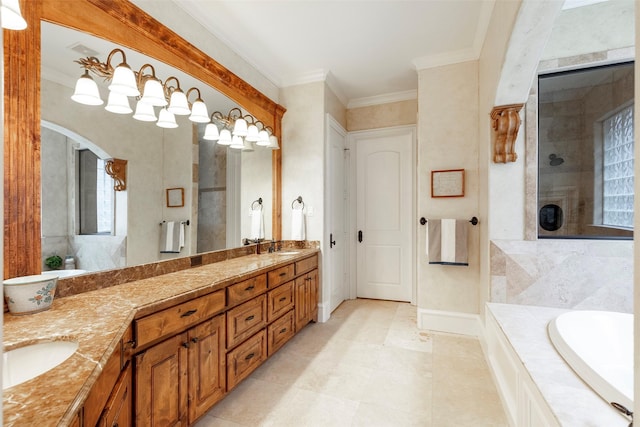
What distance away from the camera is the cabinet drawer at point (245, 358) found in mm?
1990

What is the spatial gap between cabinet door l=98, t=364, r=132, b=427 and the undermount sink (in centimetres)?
23

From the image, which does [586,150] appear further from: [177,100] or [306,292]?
[177,100]

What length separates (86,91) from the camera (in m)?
1.71

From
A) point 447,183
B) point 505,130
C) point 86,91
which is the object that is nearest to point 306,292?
point 447,183

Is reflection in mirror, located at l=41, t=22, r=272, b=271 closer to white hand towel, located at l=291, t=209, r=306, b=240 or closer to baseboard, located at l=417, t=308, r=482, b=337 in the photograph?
white hand towel, located at l=291, t=209, r=306, b=240

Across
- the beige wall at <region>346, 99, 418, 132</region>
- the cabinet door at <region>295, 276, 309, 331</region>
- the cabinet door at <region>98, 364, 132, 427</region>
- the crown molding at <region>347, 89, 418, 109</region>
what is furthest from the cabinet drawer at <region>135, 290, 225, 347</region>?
the crown molding at <region>347, 89, 418, 109</region>

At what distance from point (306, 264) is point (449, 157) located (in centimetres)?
179

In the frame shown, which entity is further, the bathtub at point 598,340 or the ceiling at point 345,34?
the ceiling at point 345,34

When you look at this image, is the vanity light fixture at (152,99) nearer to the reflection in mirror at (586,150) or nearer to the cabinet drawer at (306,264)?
the cabinet drawer at (306,264)

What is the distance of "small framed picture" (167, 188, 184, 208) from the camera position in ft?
7.23

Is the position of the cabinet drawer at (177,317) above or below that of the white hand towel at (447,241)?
below

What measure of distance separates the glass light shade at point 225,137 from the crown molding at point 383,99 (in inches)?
80.3

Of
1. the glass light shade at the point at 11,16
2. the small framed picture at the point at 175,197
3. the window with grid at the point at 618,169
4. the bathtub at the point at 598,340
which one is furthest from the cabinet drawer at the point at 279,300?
the window with grid at the point at 618,169

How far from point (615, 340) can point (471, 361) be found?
38.5 inches
